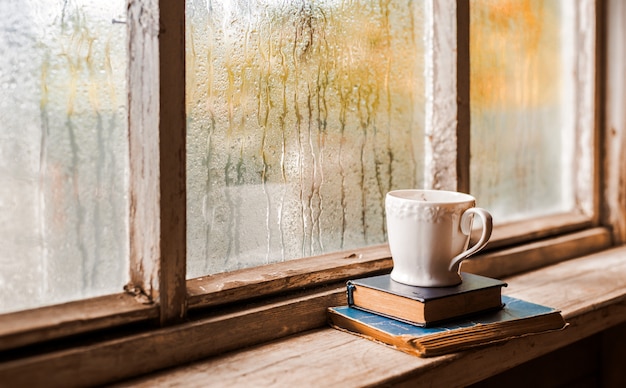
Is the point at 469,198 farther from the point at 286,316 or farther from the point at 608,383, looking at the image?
the point at 608,383

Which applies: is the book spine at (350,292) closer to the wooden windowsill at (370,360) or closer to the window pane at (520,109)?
the wooden windowsill at (370,360)

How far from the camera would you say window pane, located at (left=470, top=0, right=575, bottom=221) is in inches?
58.7

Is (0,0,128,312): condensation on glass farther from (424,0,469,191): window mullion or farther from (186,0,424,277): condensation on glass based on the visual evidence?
(424,0,469,191): window mullion

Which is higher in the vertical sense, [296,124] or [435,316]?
[296,124]

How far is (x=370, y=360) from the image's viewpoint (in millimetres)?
915

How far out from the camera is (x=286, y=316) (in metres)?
Answer: 1.02

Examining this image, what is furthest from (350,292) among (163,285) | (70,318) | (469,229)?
(70,318)

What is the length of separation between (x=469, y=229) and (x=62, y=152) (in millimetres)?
626

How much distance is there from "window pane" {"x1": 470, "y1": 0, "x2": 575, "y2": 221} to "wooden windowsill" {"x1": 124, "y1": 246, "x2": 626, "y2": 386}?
1.21 ft

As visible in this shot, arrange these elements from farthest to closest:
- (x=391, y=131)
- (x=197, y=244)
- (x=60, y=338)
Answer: (x=391, y=131), (x=197, y=244), (x=60, y=338)

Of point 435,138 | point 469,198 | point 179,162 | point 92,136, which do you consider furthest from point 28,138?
point 435,138

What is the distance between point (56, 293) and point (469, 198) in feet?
2.13

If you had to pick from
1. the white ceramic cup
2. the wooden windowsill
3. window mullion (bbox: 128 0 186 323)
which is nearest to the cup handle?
the white ceramic cup

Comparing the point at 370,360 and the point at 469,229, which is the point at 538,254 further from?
the point at 370,360
